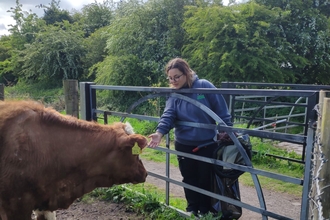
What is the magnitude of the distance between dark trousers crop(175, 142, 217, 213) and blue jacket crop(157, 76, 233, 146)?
0.10m

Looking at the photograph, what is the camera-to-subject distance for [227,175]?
10.1 ft

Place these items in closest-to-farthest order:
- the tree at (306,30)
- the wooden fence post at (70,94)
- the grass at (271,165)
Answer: the wooden fence post at (70,94) < the grass at (271,165) < the tree at (306,30)

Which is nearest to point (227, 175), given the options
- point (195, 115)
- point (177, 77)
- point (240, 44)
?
point (195, 115)

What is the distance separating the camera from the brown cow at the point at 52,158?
8.95ft

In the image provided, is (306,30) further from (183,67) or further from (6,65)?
(6,65)

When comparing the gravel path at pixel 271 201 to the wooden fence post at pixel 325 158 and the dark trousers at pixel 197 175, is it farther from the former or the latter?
the wooden fence post at pixel 325 158

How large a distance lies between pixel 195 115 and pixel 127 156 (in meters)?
0.82

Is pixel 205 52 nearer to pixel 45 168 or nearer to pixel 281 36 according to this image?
pixel 281 36

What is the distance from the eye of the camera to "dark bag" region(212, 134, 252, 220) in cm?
297

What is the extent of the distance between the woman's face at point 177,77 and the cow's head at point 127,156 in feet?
2.17

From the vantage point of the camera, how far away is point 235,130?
2777 millimetres

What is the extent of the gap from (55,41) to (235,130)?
62.1ft

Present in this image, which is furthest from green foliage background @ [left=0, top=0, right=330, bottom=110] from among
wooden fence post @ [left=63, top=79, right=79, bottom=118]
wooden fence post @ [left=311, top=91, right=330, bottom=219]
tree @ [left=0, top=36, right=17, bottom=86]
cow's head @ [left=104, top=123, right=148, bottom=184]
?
tree @ [left=0, top=36, right=17, bottom=86]

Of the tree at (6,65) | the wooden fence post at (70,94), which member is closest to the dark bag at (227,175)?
the wooden fence post at (70,94)
